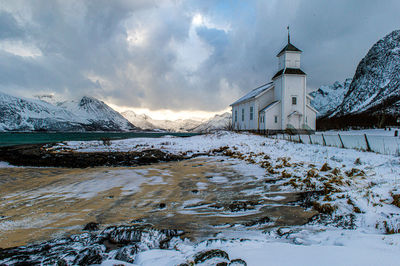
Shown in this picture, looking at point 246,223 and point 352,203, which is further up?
point 352,203

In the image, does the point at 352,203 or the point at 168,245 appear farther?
the point at 352,203

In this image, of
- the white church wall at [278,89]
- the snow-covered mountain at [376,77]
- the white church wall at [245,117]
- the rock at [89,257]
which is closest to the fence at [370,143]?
the rock at [89,257]

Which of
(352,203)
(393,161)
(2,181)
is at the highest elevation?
(393,161)

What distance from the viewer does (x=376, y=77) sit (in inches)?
4658

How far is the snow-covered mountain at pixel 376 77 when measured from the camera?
105169 millimetres

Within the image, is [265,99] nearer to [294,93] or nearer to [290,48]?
[294,93]

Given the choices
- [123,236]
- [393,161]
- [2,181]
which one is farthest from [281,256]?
[2,181]

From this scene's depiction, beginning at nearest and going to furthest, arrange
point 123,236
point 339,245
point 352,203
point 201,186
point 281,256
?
point 281,256, point 339,245, point 123,236, point 352,203, point 201,186

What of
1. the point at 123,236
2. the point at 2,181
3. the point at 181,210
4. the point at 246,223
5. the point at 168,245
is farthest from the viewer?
the point at 2,181

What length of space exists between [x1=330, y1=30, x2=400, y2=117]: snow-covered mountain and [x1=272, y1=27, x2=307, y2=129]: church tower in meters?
82.4

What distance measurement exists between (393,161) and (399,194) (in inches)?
169

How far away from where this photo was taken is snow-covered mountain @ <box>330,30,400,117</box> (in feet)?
345

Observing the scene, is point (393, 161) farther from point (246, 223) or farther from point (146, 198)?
point (146, 198)

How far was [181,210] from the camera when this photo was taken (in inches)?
242
